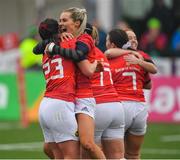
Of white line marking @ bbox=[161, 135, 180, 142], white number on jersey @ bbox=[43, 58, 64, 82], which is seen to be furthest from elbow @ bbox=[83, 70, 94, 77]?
white line marking @ bbox=[161, 135, 180, 142]

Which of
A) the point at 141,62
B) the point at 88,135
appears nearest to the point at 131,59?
the point at 141,62

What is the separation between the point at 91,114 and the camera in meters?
10.5

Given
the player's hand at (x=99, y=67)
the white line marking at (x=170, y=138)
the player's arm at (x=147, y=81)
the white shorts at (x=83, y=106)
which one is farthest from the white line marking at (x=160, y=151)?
the white shorts at (x=83, y=106)

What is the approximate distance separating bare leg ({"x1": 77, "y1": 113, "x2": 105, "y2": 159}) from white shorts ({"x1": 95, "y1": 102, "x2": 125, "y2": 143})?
0.49m

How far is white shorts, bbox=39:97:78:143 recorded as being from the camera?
33.4 feet

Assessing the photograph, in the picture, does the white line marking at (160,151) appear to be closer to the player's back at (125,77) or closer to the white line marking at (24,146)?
the white line marking at (24,146)

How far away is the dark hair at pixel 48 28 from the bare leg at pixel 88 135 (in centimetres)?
101

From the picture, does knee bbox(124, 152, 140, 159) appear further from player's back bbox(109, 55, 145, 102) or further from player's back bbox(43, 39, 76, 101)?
player's back bbox(43, 39, 76, 101)

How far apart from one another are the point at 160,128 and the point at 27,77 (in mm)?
3626

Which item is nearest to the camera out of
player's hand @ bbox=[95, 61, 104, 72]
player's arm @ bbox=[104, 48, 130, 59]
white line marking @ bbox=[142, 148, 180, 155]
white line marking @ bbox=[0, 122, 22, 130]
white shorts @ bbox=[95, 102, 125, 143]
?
player's hand @ bbox=[95, 61, 104, 72]

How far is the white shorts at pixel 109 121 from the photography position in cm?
1090

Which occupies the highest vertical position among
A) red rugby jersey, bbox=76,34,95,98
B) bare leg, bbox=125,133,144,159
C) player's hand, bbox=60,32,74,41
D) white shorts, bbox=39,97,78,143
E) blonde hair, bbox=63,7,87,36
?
blonde hair, bbox=63,7,87,36

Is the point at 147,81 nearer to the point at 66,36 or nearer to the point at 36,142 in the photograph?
the point at 66,36

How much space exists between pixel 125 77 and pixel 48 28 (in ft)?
5.50
